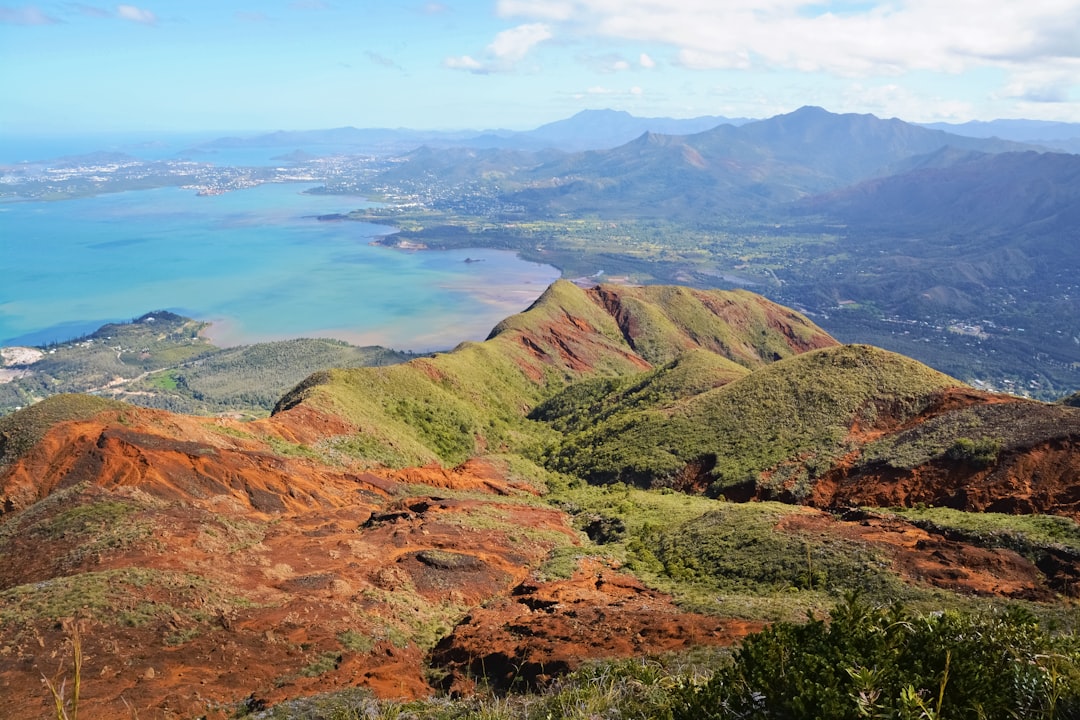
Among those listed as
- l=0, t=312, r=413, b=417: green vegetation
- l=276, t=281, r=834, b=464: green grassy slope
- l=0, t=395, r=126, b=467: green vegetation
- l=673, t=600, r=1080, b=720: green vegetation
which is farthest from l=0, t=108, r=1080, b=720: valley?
l=0, t=312, r=413, b=417: green vegetation

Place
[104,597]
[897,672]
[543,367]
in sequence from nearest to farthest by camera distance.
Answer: [897,672] < [104,597] < [543,367]

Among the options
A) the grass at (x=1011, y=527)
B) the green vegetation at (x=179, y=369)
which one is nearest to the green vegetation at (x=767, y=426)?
the grass at (x=1011, y=527)

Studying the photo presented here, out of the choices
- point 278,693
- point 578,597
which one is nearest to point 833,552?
point 578,597

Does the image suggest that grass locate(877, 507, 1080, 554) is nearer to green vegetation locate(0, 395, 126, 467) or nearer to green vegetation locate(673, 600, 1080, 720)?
green vegetation locate(673, 600, 1080, 720)

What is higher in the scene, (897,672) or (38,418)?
(897,672)

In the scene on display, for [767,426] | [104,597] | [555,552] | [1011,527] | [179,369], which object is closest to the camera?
[104,597]

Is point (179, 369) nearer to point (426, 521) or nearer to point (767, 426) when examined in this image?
point (426, 521)

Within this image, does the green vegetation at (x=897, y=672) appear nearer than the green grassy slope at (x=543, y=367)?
Yes

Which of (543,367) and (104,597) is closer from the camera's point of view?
(104,597)

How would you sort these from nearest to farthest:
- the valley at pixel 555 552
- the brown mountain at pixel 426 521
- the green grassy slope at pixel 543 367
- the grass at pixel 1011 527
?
the valley at pixel 555 552 → the brown mountain at pixel 426 521 → the grass at pixel 1011 527 → the green grassy slope at pixel 543 367

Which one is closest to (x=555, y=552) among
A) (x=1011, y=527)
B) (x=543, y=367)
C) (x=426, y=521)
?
(x=426, y=521)

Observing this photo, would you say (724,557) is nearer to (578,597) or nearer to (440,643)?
(578,597)

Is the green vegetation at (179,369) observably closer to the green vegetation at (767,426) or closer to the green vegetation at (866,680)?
the green vegetation at (767,426)
